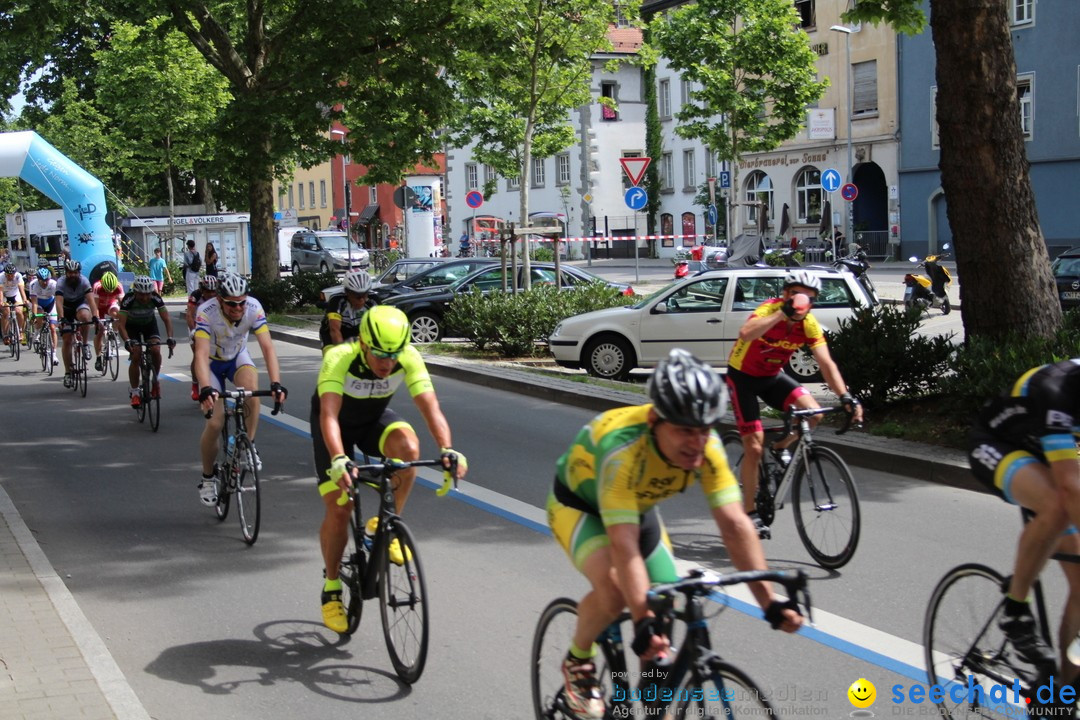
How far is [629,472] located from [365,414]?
2628 millimetres

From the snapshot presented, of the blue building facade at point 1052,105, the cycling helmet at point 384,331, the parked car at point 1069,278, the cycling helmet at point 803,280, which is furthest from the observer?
the blue building facade at point 1052,105

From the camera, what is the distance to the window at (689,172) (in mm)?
57678

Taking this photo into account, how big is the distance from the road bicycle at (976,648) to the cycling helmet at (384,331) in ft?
8.43

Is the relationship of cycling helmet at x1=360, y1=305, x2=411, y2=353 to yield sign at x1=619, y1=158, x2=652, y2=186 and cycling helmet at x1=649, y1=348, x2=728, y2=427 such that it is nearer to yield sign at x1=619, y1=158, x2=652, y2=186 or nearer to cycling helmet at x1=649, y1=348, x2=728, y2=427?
cycling helmet at x1=649, y1=348, x2=728, y2=427

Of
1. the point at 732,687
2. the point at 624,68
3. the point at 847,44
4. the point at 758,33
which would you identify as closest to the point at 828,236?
the point at 847,44

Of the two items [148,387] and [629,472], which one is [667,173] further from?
[629,472]

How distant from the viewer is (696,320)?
16.4 meters

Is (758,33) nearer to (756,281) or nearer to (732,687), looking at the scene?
(756,281)

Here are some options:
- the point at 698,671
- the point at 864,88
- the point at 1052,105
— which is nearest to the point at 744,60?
the point at 1052,105

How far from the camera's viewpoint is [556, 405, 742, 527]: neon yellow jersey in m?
3.77

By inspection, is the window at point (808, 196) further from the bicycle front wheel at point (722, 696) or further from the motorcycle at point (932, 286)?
the bicycle front wheel at point (722, 696)

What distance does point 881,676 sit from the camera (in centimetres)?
534

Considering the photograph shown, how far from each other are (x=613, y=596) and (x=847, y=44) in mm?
44319

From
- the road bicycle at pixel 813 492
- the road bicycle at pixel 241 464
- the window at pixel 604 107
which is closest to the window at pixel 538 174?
the window at pixel 604 107
